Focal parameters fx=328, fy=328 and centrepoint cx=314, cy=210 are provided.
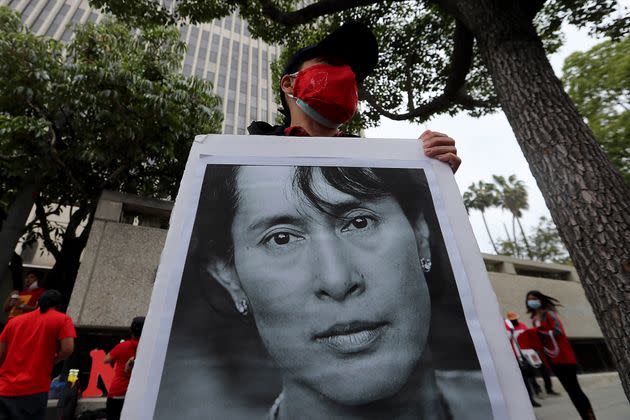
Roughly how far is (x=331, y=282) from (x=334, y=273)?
2 cm

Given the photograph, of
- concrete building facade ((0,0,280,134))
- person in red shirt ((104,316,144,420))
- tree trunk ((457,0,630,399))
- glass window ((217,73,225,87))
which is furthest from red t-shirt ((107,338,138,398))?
glass window ((217,73,225,87))

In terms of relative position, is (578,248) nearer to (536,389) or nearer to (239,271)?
(239,271)

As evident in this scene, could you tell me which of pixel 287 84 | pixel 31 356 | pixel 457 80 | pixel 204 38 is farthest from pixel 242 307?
pixel 204 38

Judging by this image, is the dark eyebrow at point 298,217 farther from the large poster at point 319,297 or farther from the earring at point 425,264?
the earring at point 425,264

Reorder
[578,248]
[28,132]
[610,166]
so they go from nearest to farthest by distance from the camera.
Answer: [578,248] < [610,166] < [28,132]

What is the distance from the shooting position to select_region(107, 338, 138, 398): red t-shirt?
11.6ft

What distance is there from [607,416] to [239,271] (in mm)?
5782

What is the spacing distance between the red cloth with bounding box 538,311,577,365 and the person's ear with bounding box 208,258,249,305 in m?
4.02

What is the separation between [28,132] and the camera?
6047mm

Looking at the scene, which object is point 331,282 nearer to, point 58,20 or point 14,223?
point 14,223

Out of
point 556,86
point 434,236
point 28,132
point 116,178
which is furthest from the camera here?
point 116,178

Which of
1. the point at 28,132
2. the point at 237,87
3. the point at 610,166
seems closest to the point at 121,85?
the point at 28,132

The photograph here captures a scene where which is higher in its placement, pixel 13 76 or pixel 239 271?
pixel 13 76

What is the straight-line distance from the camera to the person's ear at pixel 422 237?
0.85 m
